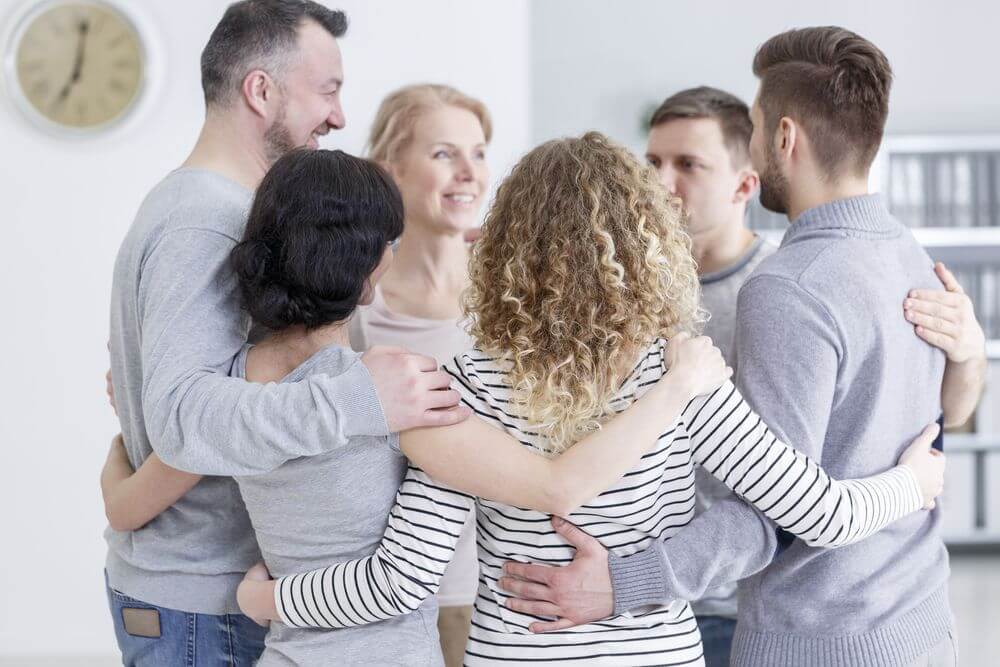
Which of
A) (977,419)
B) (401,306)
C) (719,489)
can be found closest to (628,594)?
(719,489)

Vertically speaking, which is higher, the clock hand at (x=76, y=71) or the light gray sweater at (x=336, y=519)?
the clock hand at (x=76, y=71)

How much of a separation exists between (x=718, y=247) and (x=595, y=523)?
2.89 ft

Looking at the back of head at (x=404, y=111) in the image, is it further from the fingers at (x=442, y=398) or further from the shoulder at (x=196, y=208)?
the fingers at (x=442, y=398)

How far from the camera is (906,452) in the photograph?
1.39m

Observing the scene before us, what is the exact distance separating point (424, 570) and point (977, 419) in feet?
14.4

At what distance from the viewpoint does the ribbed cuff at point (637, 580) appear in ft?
3.98

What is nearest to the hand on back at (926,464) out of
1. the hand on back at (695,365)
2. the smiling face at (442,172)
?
the hand on back at (695,365)

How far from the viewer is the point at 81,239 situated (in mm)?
3527

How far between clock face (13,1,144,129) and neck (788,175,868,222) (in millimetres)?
2775

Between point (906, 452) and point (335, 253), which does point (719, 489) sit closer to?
point (906, 452)

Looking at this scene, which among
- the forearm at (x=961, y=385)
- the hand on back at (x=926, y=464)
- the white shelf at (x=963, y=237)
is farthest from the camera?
the white shelf at (x=963, y=237)

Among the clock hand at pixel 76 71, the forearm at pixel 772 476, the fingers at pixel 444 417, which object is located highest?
the clock hand at pixel 76 71

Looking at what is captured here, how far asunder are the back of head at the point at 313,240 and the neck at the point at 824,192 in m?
0.63

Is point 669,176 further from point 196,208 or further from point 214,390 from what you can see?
point 214,390
